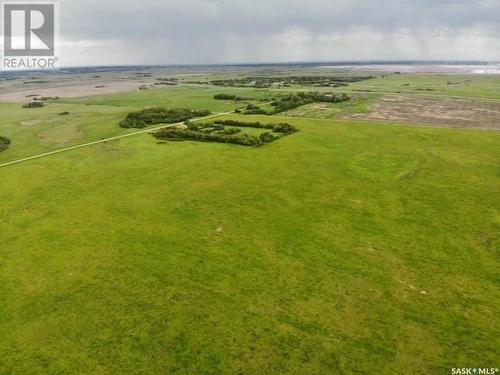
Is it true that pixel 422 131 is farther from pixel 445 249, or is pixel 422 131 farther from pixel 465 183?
pixel 445 249

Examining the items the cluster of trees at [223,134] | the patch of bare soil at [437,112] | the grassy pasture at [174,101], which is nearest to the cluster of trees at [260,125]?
the cluster of trees at [223,134]

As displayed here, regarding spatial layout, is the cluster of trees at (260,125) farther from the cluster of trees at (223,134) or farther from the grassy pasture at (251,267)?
the grassy pasture at (251,267)

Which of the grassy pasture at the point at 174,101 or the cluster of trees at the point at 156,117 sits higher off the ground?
the grassy pasture at the point at 174,101

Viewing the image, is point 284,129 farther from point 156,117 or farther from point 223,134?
point 156,117

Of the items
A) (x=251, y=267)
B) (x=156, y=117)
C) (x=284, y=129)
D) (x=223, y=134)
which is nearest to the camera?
(x=251, y=267)

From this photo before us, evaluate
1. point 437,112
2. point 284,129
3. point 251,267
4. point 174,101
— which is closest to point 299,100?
point 437,112

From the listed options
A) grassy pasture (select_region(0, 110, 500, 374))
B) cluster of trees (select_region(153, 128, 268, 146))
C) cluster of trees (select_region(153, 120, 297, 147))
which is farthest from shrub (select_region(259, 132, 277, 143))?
grassy pasture (select_region(0, 110, 500, 374))

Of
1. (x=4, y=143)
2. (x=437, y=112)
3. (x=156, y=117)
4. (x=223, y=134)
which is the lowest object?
(x=4, y=143)
